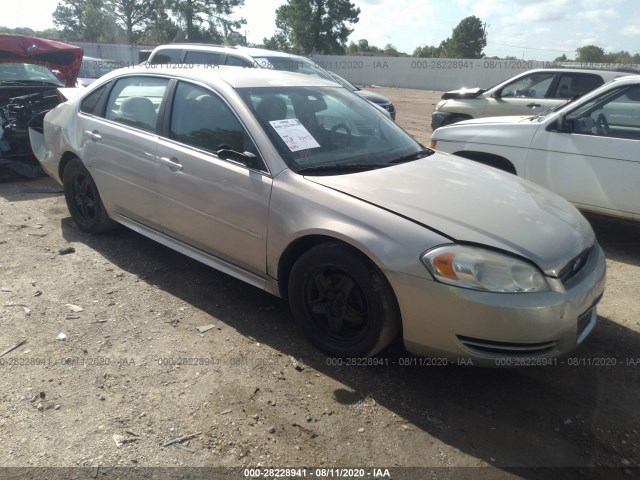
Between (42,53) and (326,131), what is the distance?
8.02 meters

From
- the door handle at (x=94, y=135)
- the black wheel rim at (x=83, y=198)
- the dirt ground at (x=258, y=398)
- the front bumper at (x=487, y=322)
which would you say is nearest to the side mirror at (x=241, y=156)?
the dirt ground at (x=258, y=398)

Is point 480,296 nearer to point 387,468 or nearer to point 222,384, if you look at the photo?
point 387,468

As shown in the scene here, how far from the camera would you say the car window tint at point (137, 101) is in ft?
13.1

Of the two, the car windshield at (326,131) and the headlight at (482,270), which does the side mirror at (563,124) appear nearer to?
the car windshield at (326,131)

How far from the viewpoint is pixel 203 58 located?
30.9 ft

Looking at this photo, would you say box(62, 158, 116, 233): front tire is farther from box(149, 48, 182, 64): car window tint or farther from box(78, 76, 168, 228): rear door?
box(149, 48, 182, 64): car window tint

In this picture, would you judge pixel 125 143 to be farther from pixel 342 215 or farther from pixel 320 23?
pixel 320 23

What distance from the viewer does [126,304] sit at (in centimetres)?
368

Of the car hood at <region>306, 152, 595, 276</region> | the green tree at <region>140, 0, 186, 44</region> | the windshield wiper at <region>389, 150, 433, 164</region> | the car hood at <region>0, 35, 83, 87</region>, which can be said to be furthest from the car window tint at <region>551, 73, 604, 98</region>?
the green tree at <region>140, 0, 186, 44</region>

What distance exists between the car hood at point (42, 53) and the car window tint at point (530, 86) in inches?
323

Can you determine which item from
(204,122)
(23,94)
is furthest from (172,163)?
(23,94)

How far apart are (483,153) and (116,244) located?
389 centimetres

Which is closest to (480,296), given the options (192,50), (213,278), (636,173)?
(213,278)

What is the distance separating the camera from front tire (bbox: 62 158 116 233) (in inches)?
183
